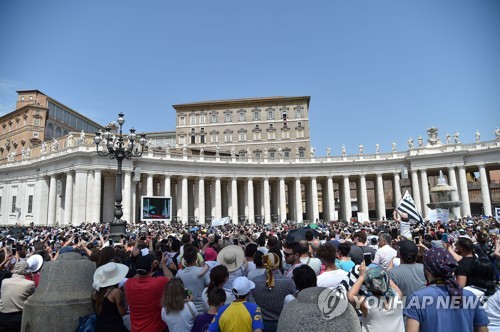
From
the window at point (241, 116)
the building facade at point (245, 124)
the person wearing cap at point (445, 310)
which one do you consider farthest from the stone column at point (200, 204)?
the person wearing cap at point (445, 310)

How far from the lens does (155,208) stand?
33438 mm

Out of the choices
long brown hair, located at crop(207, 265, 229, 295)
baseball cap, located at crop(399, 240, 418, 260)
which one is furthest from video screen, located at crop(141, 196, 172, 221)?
baseball cap, located at crop(399, 240, 418, 260)

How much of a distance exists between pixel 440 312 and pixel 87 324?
4.41 meters

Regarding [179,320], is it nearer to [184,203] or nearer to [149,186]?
[149,186]

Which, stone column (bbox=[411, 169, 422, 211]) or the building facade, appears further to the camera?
the building facade

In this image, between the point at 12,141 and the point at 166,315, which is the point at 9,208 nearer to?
the point at 12,141

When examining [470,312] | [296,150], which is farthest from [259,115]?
[470,312]

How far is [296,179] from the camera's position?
55469 mm

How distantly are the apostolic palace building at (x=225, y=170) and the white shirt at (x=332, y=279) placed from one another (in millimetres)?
38458

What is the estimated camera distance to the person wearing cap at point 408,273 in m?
5.02

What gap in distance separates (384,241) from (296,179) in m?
48.1

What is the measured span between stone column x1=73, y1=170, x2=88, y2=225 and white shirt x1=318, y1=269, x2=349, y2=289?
43.5m

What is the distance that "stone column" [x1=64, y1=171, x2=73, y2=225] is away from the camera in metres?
43.5

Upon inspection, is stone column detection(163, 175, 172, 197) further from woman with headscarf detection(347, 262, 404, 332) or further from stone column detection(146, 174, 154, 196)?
woman with headscarf detection(347, 262, 404, 332)
